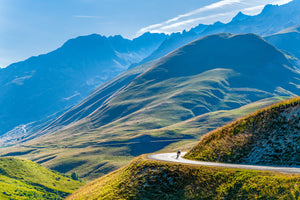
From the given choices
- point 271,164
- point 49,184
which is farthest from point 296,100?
point 49,184

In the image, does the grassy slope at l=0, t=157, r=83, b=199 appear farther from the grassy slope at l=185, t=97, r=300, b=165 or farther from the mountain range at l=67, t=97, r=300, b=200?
the grassy slope at l=185, t=97, r=300, b=165

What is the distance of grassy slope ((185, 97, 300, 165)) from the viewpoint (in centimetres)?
3769

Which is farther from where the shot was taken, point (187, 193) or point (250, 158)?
point (250, 158)

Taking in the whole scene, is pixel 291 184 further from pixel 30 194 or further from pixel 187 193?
pixel 30 194

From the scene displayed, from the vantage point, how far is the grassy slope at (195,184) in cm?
2928

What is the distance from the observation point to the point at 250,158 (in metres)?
39.2

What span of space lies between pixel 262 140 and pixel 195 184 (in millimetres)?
13055

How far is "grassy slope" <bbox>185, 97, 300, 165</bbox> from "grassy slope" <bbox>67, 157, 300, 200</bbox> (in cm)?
640

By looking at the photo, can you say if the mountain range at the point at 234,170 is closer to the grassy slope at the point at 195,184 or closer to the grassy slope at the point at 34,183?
the grassy slope at the point at 195,184

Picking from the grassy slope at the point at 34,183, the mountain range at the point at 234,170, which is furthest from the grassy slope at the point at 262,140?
the grassy slope at the point at 34,183

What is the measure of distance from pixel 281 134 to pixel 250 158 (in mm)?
5863

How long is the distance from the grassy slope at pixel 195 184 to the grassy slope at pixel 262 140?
6.40m

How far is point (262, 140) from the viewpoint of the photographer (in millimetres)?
40406

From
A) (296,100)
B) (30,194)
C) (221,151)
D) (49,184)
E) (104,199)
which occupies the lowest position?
(49,184)
